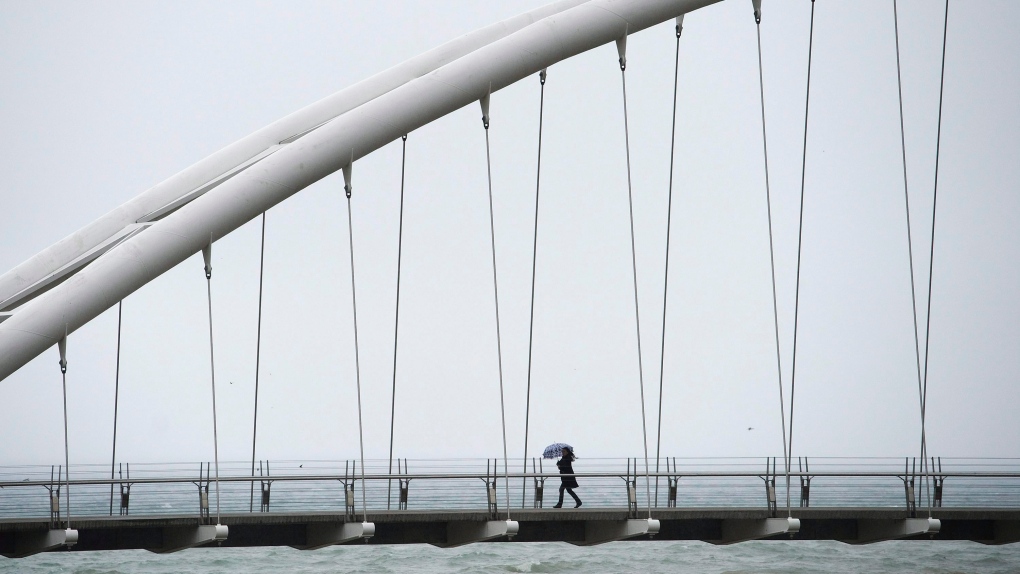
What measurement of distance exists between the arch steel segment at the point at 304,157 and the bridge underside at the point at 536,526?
481cm

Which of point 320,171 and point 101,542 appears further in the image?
point 101,542

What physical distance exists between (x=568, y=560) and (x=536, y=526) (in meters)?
25.7

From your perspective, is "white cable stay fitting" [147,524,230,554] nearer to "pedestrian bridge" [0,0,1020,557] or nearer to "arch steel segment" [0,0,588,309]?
"pedestrian bridge" [0,0,1020,557]

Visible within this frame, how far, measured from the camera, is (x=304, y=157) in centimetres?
1548

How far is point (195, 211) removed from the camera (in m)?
14.7

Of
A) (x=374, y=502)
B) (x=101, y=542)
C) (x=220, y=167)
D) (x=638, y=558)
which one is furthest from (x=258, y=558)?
(x=220, y=167)

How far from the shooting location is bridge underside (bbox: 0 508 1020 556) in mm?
17891

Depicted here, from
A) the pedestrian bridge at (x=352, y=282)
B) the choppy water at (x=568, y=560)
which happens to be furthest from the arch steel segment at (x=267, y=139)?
the choppy water at (x=568, y=560)

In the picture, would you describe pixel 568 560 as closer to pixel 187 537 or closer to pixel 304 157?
pixel 187 537

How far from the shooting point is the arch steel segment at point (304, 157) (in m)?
13.6

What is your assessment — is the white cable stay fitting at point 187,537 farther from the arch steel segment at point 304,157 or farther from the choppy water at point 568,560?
the choppy water at point 568,560

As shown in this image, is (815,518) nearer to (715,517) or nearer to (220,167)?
(715,517)

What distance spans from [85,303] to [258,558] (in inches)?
1412

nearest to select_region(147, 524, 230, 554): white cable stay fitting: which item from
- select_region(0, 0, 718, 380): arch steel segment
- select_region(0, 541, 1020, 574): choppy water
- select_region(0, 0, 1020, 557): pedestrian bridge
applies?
select_region(0, 0, 1020, 557): pedestrian bridge
